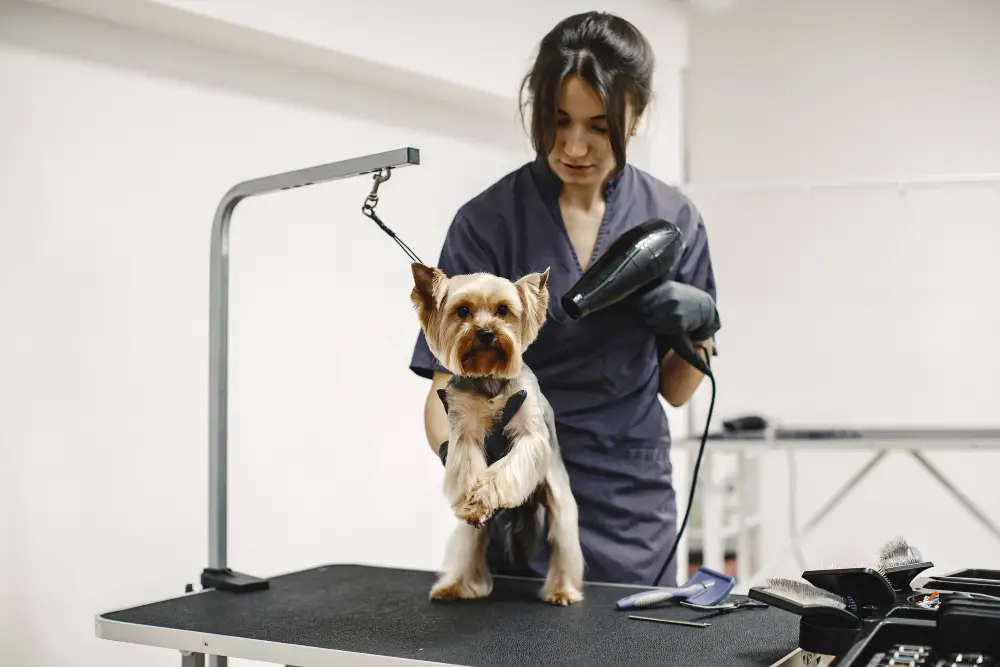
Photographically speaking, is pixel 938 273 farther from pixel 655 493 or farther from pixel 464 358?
pixel 464 358

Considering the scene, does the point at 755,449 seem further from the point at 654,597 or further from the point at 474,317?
the point at 474,317

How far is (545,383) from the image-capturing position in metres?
1.56

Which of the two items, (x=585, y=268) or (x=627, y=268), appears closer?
(x=627, y=268)

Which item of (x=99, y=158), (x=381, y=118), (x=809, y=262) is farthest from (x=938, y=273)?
(x=99, y=158)

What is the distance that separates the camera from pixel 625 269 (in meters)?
1.40

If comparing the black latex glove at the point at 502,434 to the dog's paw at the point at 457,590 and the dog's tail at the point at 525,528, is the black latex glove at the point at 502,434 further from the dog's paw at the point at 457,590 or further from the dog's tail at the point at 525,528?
the dog's paw at the point at 457,590

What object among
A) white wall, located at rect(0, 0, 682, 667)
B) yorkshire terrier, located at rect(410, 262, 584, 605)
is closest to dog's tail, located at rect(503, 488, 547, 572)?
yorkshire terrier, located at rect(410, 262, 584, 605)

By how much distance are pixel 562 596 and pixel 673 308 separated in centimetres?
43

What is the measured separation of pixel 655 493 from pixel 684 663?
0.57 metres

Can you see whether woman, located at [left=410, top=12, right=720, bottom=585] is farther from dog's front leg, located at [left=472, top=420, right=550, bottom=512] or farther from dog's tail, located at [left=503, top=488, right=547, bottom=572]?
dog's front leg, located at [left=472, top=420, right=550, bottom=512]

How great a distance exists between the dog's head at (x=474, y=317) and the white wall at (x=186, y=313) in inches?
30.7

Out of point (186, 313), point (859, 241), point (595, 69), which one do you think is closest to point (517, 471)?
point (595, 69)

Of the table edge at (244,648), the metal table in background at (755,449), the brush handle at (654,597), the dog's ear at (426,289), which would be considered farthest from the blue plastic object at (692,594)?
the metal table in background at (755,449)

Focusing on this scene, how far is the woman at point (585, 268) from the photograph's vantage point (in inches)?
58.4
